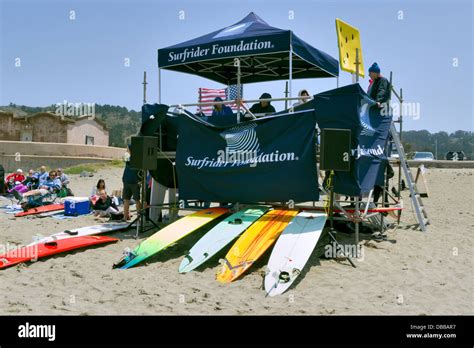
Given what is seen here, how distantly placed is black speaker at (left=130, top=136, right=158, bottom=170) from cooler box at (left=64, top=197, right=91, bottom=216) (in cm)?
408

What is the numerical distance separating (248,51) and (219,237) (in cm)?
384

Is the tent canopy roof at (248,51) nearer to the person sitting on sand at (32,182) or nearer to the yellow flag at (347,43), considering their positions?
the yellow flag at (347,43)

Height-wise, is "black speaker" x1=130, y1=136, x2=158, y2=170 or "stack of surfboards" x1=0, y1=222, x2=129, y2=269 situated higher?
"black speaker" x1=130, y1=136, x2=158, y2=170

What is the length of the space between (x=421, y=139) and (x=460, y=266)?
13967cm

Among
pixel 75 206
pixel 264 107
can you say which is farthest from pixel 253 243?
pixel 75 206

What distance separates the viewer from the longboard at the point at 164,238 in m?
7.11

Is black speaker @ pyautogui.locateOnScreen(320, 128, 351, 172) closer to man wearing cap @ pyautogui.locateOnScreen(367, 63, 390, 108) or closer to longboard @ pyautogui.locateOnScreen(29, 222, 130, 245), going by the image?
man wearing cap @ pyautogui.locateOnScreen(367, 63, 390, 108)

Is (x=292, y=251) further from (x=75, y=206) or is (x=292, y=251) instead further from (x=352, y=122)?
(x=75, y=206)

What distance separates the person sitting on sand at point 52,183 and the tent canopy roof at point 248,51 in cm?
608

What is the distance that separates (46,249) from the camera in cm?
773

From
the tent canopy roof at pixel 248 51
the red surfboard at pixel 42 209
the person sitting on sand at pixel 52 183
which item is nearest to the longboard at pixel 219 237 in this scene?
the tent canopy roof at pixel 248 51

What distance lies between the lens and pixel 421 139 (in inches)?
5364

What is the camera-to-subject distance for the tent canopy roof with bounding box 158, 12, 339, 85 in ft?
28.9

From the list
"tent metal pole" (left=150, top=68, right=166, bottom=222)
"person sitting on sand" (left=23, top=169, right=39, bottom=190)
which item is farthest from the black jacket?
"person sitting on sand" (left=23, top=169, right=39, bottom=190)
